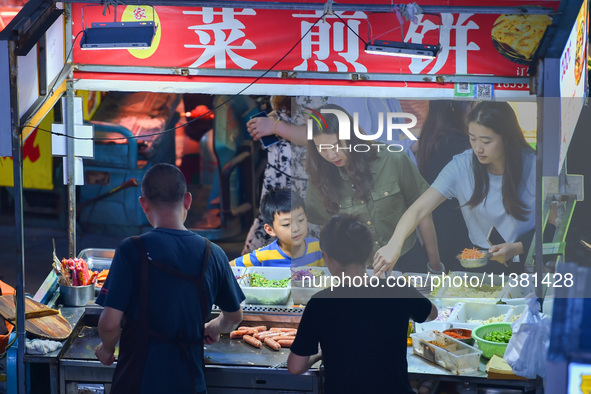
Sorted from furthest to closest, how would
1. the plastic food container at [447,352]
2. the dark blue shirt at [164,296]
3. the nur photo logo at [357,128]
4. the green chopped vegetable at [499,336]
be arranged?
the green chopped vegetable at [499,336], the nur photo logo at [357,128], the plastic food container at [447,352], the dark blue shirt at [164,296]

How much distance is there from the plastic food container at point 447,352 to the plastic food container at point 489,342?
138 mm

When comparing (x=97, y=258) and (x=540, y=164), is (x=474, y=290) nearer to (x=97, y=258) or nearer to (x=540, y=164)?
(x=540, y=164)

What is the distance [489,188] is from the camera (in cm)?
463

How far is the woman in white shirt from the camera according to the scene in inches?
180

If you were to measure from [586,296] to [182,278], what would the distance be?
209 cm

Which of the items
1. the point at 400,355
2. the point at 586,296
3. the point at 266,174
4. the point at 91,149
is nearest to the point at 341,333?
the point at 400,355

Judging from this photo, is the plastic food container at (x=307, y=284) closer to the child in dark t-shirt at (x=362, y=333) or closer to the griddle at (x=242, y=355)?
the griddle at (x=242, y=355)

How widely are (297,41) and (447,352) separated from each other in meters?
2.76

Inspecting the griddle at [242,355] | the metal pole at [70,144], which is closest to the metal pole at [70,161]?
the metal pole at [70,144]

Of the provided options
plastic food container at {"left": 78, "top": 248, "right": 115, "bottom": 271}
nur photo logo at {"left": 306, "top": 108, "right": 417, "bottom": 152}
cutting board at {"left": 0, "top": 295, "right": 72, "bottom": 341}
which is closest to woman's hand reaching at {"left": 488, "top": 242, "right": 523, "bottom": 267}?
nur photo logo at {"left": 306, "top": 108, "right": 417, "bottom": 152}

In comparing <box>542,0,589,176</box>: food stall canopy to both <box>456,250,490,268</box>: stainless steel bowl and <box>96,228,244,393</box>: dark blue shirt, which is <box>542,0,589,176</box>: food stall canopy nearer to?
<box>456,250,490,268</box>: stainless steel bowl

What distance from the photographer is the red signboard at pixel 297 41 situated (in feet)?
18.3

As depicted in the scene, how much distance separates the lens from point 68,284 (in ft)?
18.2

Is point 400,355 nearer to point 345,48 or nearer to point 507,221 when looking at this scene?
point 507,221
